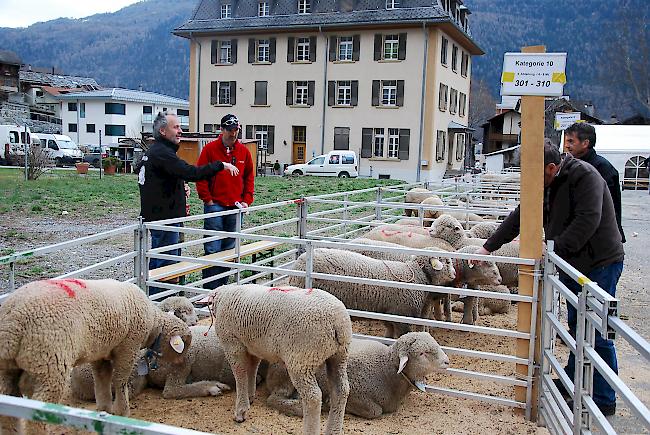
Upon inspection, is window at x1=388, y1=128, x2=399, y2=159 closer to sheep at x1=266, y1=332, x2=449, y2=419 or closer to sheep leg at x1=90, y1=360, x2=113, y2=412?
sheep at x1=266, y1=332, x2=449, y2=419

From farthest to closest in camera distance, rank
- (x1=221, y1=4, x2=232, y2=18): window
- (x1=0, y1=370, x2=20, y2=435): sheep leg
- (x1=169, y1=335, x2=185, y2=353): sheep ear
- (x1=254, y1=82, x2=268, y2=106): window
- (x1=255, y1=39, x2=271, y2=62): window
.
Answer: (x1=221, y1=4, x2=232, y2=18): window < (x1=255, y1=39, x2=271, y2=62): window < (x1=254, y1=82, x2=268, y2=106): window < (x1=169, y1=335, x2=185, y2=353): sheep ear < (x1=0, y1=370, x2=20, y2=435): sheep leg

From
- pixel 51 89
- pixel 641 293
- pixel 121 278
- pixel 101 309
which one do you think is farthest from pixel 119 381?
pixel 51 89

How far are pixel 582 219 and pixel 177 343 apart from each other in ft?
9.47

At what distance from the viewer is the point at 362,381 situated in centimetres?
433

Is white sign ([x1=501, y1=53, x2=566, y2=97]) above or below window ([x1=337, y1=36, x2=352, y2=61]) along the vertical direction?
below

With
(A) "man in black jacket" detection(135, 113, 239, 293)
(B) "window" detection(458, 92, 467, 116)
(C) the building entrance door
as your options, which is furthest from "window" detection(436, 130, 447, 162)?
(A) "man in black jacket" detection(135, 113, 239, 293)

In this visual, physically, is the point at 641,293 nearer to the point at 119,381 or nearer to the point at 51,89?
the point at 119,381

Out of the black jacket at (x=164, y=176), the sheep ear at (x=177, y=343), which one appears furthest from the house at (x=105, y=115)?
the sheep ear at (x=177, y=343)

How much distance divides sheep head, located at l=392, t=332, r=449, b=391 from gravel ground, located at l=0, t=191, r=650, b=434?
0.96 feet

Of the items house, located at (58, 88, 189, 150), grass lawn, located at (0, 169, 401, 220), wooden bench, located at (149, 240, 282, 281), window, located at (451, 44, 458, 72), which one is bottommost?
grass lawn, located at (0, 169, 401, 220)

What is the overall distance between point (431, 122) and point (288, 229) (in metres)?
23.0

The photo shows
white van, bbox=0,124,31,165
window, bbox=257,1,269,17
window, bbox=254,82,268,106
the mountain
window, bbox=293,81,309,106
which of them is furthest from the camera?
the mountain

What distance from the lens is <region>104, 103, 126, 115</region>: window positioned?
60.2 m

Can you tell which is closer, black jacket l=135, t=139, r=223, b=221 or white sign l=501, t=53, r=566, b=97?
white sign l=501, t=53, r=566, b=97
